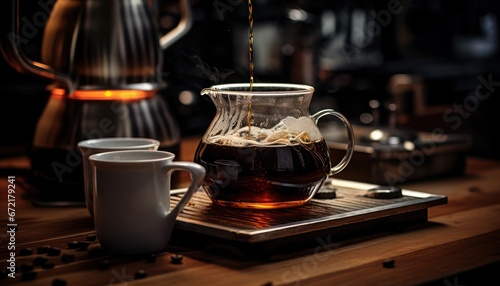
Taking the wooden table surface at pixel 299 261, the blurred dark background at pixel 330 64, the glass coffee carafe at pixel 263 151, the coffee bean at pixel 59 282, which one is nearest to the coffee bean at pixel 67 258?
the wooden table surface at pixel 299 261

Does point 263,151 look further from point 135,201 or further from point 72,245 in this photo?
point 72,245

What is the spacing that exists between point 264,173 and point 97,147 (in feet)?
1.00

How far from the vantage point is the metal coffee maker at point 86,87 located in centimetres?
163

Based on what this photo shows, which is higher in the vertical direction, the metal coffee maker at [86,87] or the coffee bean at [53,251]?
the metal coffee maker at [86,87]

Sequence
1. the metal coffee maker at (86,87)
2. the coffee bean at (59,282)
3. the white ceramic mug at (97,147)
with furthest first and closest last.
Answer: the metal coffee maker at (86,87)
the white ceramic mug at (97,147)
the coffee bean at (59,282)

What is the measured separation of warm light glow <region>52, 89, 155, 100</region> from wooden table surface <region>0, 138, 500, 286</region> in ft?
0.83

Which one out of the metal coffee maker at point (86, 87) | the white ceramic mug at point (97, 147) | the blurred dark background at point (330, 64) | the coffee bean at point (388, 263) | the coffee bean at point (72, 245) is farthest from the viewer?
the blurred dark background at point (330, 64)

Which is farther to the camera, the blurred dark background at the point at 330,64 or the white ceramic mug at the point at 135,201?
the blurred dark background at the point at 330,64

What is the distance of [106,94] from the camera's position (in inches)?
66.0

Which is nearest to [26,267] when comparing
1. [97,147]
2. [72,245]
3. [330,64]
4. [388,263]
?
[72,245]

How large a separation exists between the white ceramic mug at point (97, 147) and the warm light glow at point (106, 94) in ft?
0.72

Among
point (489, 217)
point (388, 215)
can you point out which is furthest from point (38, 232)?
point (489, 217)

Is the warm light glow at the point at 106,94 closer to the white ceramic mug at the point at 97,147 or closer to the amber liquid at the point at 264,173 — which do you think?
the white ceramic mug at the point at 97,147

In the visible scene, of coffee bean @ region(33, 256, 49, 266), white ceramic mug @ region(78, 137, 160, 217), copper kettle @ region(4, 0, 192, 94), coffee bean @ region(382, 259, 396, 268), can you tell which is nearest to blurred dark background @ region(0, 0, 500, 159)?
copper kettle @ region(4, 0, 192, 94)
